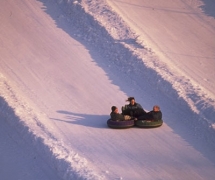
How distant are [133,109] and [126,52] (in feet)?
15.0

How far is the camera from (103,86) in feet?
54.4

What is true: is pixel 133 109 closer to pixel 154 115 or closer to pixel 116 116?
pixel 116 116

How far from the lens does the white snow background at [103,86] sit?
11969mm

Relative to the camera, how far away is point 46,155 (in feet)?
39.4

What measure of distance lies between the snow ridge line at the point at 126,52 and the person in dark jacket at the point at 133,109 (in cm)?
156

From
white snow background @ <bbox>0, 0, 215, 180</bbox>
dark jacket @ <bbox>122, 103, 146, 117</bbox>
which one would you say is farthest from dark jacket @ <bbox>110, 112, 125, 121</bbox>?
dark jacket @ <bbox>122, 103, 146, 117</bbox>

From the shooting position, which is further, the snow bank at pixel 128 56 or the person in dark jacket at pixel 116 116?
the snow bank at pixel 128 56

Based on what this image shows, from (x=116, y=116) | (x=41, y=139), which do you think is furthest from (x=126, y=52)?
(x=41, y=139)

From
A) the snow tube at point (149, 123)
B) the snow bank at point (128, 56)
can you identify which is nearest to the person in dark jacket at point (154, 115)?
the snow tube at point (149, 123)

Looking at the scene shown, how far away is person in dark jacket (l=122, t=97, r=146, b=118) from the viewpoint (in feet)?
47.2

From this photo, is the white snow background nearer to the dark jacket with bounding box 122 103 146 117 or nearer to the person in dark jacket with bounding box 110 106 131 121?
the person in dark jacket with bounding box 110 106 131 121

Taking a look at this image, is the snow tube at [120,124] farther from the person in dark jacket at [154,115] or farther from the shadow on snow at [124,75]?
the person in dark jacket at [154,115]

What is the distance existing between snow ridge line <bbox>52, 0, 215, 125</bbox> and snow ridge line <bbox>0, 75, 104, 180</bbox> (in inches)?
180

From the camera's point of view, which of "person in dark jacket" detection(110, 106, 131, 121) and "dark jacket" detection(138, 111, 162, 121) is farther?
"person in dark jacket" detection(110, 106, 131, 121)
